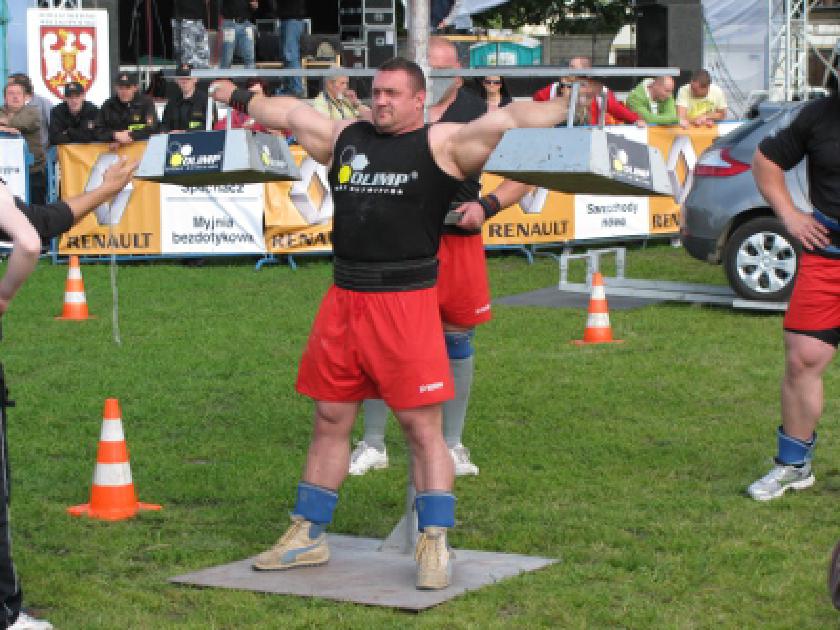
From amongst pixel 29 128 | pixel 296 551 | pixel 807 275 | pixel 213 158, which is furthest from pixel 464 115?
pixel 29 128

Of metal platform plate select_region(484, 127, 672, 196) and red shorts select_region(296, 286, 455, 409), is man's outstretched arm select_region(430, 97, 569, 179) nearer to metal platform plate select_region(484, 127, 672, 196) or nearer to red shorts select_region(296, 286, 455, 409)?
metal platform plate select_region(484, 127, 672, 196)

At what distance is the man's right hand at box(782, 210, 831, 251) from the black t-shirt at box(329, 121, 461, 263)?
75.3 inches

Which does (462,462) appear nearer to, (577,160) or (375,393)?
(375,393)

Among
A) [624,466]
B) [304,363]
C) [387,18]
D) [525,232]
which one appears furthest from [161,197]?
[387,18]

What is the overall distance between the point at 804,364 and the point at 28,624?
384 centimetres

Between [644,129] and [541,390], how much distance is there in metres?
8.12

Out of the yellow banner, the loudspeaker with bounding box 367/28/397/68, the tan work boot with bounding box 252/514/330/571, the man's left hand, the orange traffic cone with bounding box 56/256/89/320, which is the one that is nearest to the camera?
the tan work boot with bounding box 252/514/330/571

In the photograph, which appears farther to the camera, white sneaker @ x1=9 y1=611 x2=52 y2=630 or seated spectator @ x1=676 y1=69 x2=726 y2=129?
seated spectator @ x1=676 y1=69 x2=726 y2=129

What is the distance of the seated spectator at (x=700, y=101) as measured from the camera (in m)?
19.3

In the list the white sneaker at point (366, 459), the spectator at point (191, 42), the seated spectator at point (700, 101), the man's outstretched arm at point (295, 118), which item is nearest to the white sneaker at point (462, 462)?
the white sneaker at point (366, 459)

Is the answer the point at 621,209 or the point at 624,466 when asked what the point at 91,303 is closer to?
the point at 621,209

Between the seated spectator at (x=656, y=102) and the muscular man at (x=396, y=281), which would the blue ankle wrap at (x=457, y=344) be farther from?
the seated spectator at (x=656, y=102)

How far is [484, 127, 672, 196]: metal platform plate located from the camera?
5996mm

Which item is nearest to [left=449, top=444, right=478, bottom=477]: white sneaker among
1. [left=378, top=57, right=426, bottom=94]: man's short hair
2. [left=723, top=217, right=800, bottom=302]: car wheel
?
[left=378, top=57, right=426, bottom=94]: man's short hair
